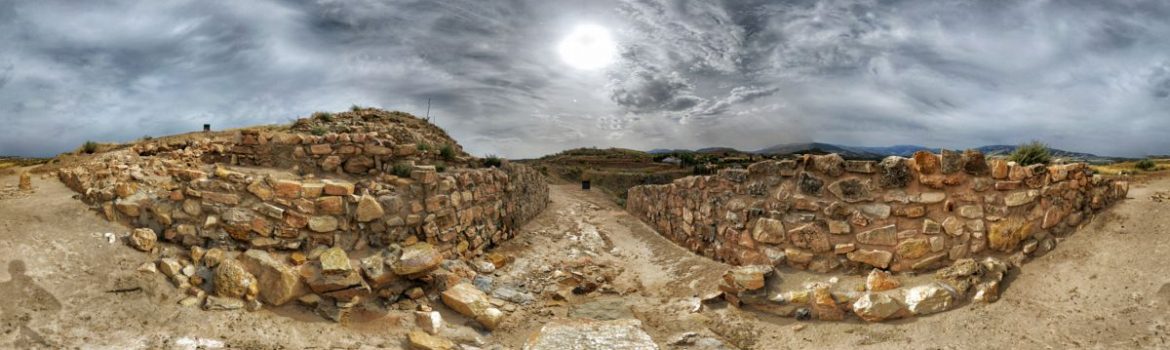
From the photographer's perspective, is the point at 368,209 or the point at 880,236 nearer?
the point at 880,236

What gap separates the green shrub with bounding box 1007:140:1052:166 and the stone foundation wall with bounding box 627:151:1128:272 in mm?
871

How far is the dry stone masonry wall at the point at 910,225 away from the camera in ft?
19.4

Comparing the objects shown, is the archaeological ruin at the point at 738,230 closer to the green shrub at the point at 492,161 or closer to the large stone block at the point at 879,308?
the large stone block at the point at 879,308

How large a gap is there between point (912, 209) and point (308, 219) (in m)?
7.93

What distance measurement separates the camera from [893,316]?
5.64 metres

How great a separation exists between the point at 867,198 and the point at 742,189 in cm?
196

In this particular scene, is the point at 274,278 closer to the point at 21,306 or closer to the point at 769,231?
the point at 21,306

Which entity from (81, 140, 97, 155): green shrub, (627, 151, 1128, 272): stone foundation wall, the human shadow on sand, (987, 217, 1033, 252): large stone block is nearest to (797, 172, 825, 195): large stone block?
(627, 151, 1128, 272): stone foundation wall

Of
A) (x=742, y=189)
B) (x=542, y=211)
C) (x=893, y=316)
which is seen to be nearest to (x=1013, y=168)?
(x=893, y=316)

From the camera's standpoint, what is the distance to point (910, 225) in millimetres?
6414

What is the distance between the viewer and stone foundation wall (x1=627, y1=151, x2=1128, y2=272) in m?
6.13

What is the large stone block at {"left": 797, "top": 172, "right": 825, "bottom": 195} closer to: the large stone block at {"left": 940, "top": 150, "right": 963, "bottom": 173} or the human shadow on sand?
the large stone block at {"left": 940, "top": 150, "right": 963, "bottom": 173}

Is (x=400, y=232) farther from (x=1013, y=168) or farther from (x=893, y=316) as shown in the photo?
(x=1013, y=168)

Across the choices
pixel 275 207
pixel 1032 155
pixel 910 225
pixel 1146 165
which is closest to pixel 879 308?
pixel 910 225
